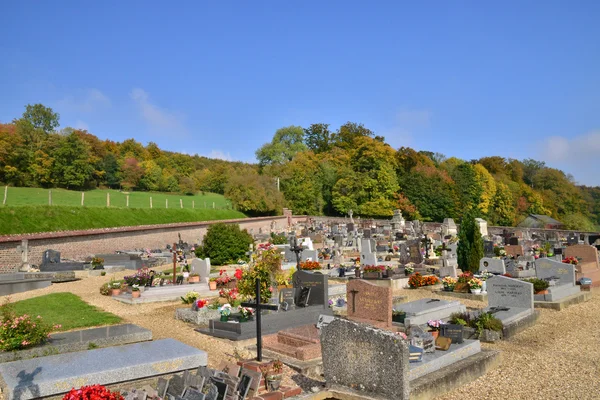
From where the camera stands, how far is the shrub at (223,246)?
77.2 ft

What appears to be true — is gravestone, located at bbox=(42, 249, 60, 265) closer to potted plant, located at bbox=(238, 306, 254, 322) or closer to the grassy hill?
the grassy hill

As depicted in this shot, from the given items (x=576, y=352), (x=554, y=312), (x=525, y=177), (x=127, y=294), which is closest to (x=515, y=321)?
(x=576, y=352)

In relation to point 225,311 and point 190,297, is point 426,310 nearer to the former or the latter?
point 225,311

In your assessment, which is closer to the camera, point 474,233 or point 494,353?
point 494,353

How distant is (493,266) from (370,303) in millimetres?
10667

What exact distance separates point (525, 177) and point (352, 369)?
98634 mm

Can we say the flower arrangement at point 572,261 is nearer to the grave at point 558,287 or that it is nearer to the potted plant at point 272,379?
the grave at point 558,287

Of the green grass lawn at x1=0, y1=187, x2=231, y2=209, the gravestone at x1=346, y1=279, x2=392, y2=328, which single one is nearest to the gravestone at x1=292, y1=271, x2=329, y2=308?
the gravestone at x1=346, y1=279, x2=392, y2=328

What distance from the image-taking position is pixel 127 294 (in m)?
15.3

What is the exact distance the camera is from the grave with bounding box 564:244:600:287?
16.8 metres

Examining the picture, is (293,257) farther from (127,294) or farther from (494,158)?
(494,158)

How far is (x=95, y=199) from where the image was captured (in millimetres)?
45875

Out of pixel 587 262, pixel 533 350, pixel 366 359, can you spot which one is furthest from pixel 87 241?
pixel 587 262

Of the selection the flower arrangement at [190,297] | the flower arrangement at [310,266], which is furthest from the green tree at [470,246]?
the flower arrangement at [190,297]
